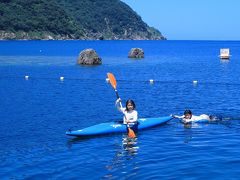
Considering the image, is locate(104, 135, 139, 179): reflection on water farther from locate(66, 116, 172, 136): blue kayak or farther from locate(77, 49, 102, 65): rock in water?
locate(77, 49, 102, 65): rock in water

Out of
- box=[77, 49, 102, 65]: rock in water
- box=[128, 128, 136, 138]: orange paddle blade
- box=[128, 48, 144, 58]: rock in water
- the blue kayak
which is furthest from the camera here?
box=[128, 48, 144, 58]: rock in water

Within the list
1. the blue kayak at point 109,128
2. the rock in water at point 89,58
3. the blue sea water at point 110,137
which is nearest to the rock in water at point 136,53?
the rock in water at point 89,58

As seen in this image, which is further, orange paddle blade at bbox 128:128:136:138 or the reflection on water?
orange paddle blade at bbox 128:128:136:138

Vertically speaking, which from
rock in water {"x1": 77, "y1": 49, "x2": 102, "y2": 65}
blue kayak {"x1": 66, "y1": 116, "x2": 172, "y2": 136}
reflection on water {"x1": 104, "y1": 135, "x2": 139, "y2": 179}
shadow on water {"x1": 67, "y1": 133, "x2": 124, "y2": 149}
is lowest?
reflection on water {"x1": 104, "y1": 135, "x2": 139, "y2": 179}

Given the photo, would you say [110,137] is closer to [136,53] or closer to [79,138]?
[79,138]

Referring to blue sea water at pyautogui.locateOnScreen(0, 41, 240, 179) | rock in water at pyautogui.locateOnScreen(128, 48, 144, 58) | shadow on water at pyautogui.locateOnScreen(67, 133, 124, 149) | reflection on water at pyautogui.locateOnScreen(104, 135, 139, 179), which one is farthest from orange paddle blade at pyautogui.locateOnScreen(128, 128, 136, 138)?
rock in water at pyautogui.locateOnScreen(128, 48, 144, 58)

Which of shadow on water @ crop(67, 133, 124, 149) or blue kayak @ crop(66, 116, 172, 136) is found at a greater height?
blue kayak @ crop(66, 116, 172, 136)

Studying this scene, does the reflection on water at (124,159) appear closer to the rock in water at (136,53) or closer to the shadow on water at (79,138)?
the shadow on water at (79,138)

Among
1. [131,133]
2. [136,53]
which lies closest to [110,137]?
[131,133]

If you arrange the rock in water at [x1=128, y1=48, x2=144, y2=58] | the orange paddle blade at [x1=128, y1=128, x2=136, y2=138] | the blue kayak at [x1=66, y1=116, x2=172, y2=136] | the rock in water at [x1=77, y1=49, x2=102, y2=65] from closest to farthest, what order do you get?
the blue kayak at [x1=66, y1=116, x2=172, y2=136] < the orange paddle blade at [x1=128, y1=128, x2=136, y2=138] < the rock in water at [x1=77, y1=49, x2=102, y2=65] < the rock in water at [x1=128, y1=48, x2=144, y2=58]

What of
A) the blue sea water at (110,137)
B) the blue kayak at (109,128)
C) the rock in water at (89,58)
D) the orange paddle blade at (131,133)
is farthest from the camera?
the rock in water at (89,58)

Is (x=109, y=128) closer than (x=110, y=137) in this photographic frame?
No

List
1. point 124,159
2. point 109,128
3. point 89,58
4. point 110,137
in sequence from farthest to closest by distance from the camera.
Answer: point 89,58 < point 109,128 < point 110,137 < point 124,159

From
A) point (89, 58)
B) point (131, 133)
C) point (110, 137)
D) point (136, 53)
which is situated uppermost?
point (136, 53)
